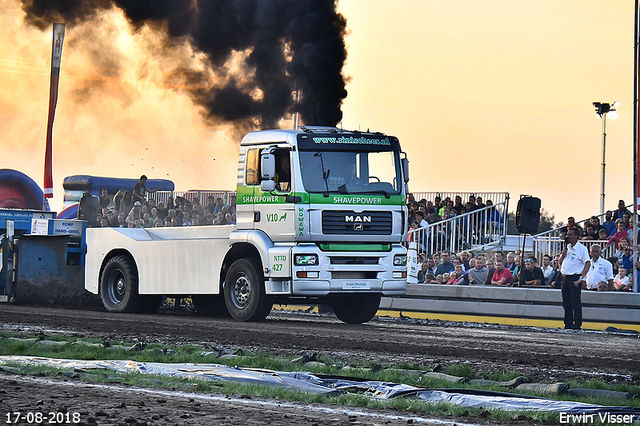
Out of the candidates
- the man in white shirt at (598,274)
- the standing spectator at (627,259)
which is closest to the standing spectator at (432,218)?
the standing spectator at (627,259)

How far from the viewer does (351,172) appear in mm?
15703

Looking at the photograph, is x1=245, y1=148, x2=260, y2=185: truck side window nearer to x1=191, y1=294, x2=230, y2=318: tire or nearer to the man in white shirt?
x1=191, y1=294, x2=230, y2=318: tire

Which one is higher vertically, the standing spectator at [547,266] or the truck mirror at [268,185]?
the truck mirror at [268,185]

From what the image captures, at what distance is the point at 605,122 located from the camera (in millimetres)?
40688

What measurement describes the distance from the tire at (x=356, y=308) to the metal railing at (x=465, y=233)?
18.8ft

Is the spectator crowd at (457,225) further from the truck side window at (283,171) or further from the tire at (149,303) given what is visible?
the truck side window at (283,171)

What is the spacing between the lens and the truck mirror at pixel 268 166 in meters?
15.2

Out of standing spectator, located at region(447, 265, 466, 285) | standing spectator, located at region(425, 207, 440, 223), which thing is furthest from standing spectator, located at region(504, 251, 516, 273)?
standing spectator, located at region(425, 207, 440, 223)

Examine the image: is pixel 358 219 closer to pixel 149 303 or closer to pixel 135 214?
pixel 149 303

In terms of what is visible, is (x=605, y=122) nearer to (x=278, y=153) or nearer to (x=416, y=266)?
(x=416, y=266)

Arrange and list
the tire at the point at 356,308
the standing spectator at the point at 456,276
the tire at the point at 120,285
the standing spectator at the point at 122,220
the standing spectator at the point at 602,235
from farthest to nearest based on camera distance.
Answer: the standing spectator at the point at 122,220, the standing spectator at the point at 602,235, the standing spectator at the point at 456,276, the tire at the point at 120,285, the tire at the point at 356,308

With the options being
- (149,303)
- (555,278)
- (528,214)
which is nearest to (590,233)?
(555,278)

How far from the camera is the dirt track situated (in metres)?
9.75

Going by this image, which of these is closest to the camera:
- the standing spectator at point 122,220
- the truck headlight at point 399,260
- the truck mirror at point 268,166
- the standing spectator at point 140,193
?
the truck mirror at point 268,166
